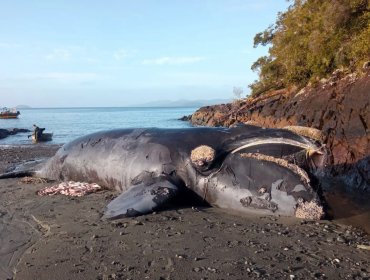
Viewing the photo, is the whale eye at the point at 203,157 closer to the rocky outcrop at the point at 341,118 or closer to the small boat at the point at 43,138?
the rocky outcrop at the point at 341,118

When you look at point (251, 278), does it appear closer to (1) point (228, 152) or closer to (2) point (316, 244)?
(2) point (316, 244)

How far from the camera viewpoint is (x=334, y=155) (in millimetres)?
10570

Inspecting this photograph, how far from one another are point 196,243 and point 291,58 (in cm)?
1678

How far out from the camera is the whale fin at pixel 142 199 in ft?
18.7

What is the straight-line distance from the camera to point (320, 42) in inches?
679

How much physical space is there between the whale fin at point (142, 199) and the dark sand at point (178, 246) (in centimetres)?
14

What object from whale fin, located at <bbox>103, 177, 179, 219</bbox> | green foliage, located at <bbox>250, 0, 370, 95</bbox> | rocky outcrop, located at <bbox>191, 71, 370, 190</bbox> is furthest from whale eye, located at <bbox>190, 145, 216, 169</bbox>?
green foliage, located at <bbox>250, 0, 370, 95</bbox>

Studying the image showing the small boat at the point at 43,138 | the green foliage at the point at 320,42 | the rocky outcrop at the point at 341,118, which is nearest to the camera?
the rocky outcrop at the point at 341,118

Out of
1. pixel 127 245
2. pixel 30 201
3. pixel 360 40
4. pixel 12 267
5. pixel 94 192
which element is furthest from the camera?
pixel 360 40

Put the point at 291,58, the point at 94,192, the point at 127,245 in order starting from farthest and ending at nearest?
1. the point at 291,58
2. the point at 94,192
3. the point at 127,245

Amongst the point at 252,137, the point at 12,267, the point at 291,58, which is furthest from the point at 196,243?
the point at 291,58

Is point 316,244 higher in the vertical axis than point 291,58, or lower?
lower

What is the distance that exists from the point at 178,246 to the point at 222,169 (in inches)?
78.2

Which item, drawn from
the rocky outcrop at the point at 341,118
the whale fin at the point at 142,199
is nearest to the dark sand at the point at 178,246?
the whale fin at the point at 142,199
